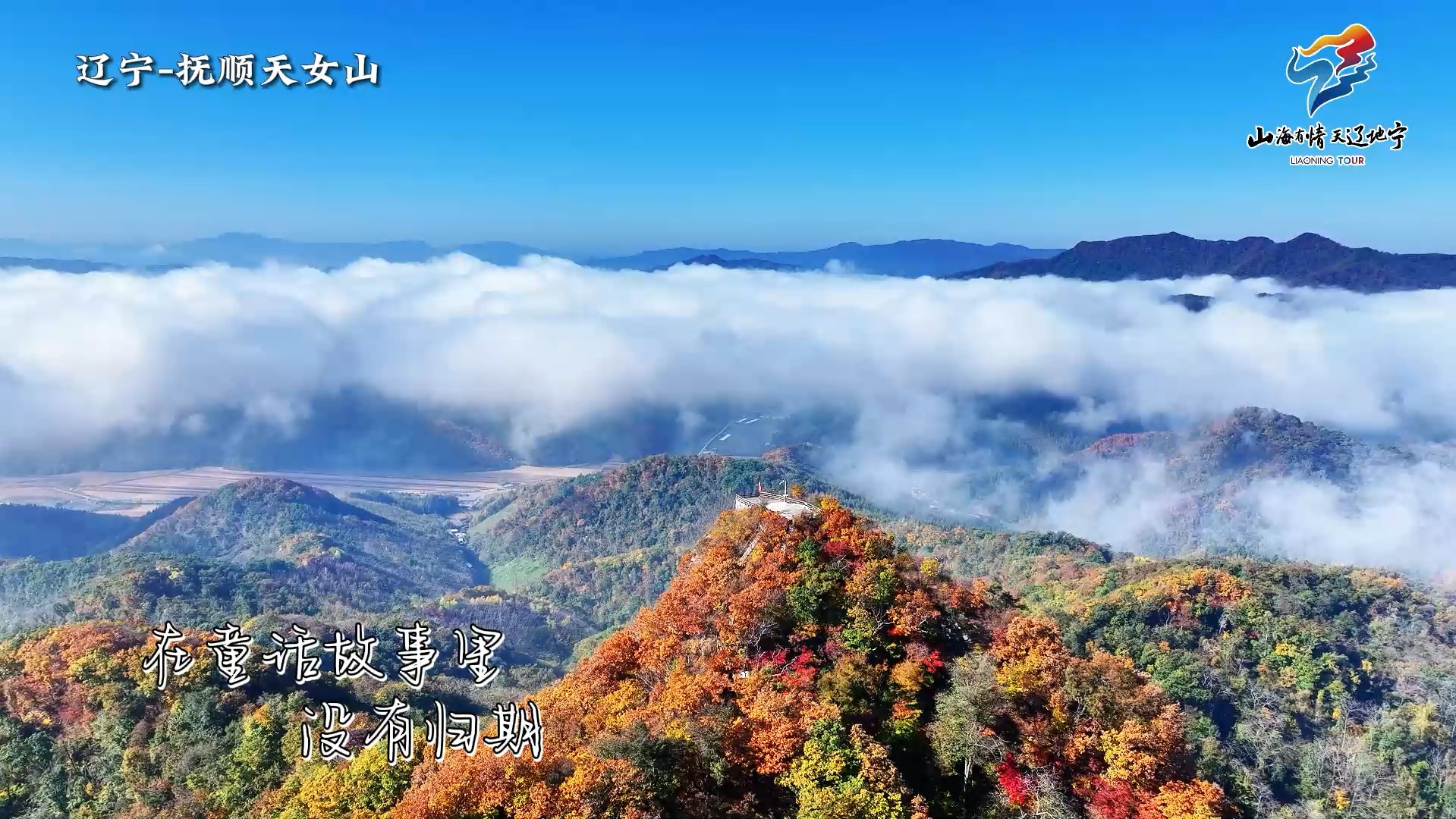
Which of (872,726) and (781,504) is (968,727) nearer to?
(872,726)

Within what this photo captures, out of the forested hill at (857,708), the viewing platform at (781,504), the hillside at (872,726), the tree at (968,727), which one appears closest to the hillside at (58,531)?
the forested hill at (857,708)

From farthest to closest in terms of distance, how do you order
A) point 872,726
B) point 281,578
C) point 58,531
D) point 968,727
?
point 58,531 < point 281,578 < point 872,726 < point 968,727

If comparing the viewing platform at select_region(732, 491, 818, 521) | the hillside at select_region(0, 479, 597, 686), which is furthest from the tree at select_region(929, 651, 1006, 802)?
the hillside at select_region(0, 479, 597, 686)

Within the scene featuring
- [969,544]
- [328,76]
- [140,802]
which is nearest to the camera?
[328,76]

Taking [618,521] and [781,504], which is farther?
[618,521]

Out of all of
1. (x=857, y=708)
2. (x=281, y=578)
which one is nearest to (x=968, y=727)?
(x=857, y=708)

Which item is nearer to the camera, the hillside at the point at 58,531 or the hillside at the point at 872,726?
the hillside at the point at 872,726

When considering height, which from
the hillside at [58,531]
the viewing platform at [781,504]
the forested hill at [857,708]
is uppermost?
the viewing platform at [781,504]

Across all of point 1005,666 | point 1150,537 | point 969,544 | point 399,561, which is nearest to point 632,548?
A: point 399,561

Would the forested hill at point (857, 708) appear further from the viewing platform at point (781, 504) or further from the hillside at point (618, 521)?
the hillside at point (618, 521)

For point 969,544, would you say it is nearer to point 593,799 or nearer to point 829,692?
point 829,692

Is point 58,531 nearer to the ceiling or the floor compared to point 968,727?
nearer to the floor
